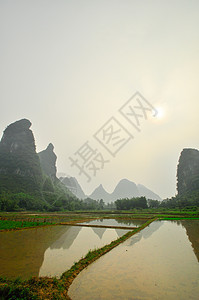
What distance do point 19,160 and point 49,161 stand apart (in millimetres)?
45521

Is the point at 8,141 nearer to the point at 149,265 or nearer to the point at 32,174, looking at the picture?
the point at 32,174

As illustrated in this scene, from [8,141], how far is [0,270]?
8844 cm

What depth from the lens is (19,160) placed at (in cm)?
7569

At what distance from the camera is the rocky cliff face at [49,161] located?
377 feet

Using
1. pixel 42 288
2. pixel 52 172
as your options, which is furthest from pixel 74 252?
pixel 52 172

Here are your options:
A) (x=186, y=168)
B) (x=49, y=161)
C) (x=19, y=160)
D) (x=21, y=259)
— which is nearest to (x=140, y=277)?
(x=21, y=259)

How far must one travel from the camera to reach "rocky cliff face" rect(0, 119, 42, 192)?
206 ft

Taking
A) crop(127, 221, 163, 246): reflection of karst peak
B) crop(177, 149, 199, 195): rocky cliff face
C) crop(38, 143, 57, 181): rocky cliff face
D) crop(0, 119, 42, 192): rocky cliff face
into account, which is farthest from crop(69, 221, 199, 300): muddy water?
crop(38, 143, 57, 181): rocky cliff face

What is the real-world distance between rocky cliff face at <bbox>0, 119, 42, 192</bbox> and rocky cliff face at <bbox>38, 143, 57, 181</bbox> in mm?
29032

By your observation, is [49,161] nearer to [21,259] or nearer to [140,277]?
[21,259]

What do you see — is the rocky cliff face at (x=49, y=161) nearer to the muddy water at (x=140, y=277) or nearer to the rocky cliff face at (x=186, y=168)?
the rocky cliff face at (x=186, y=168)

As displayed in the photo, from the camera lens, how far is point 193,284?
507 cm

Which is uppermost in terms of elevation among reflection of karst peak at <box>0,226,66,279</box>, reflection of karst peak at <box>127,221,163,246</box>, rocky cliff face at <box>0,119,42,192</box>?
rocky cliff face at <box>0,119,42,192</box>

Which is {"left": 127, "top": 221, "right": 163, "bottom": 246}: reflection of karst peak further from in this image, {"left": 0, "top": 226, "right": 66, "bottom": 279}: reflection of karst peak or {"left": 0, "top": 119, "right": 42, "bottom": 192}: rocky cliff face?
{"left": 0, "top": 119, "right": 42, "bottom": 192}: rocky cliff face
